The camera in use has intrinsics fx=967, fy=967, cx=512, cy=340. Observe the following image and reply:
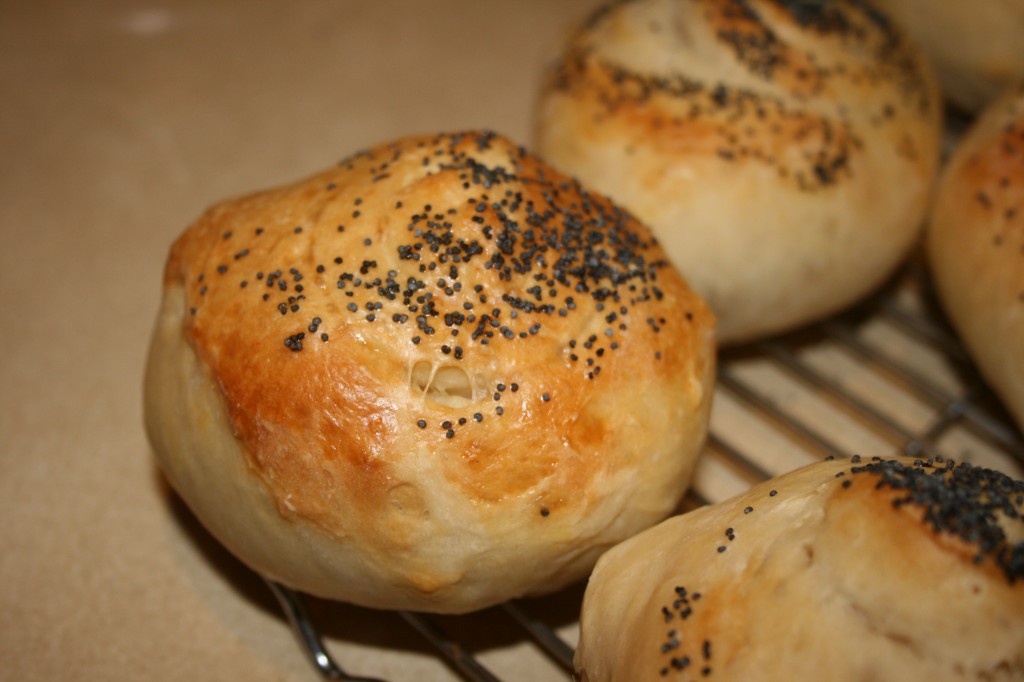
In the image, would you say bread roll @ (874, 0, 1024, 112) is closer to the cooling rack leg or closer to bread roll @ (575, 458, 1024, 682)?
bread roll @ (575, 458, 1024, 682)

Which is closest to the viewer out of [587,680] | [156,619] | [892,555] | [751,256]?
[892,555]

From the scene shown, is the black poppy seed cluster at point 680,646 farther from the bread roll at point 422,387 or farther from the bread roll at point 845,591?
the bread roll at point 422,387

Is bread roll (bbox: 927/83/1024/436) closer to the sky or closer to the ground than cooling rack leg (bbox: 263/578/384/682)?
closer to the sky

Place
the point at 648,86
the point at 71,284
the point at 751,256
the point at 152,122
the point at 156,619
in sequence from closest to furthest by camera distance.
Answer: the point at 156,619 → the point at 751,256 → the point at 648,86 → the point at 71,284 → the point at 152,122

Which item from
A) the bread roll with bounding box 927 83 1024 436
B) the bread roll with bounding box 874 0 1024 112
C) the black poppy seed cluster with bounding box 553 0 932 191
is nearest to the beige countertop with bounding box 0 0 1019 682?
the bread roll with bounding box 927 83 1024 436

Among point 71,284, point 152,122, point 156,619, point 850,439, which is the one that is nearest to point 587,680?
point 156,619

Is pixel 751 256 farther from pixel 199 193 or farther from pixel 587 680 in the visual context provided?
pixel 199 193

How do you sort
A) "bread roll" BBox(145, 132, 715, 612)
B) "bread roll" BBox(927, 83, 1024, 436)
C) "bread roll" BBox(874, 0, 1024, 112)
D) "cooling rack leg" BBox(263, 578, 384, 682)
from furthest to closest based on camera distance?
"bread roll" BBox(874, 0, 1024, 112) < "bread roll" BBox(927, 83, 1024, 436) < "cooling rack leg" BBox(263, 578, 384, 682) < "bread roll" BBox(145, 132, 715, 612)
